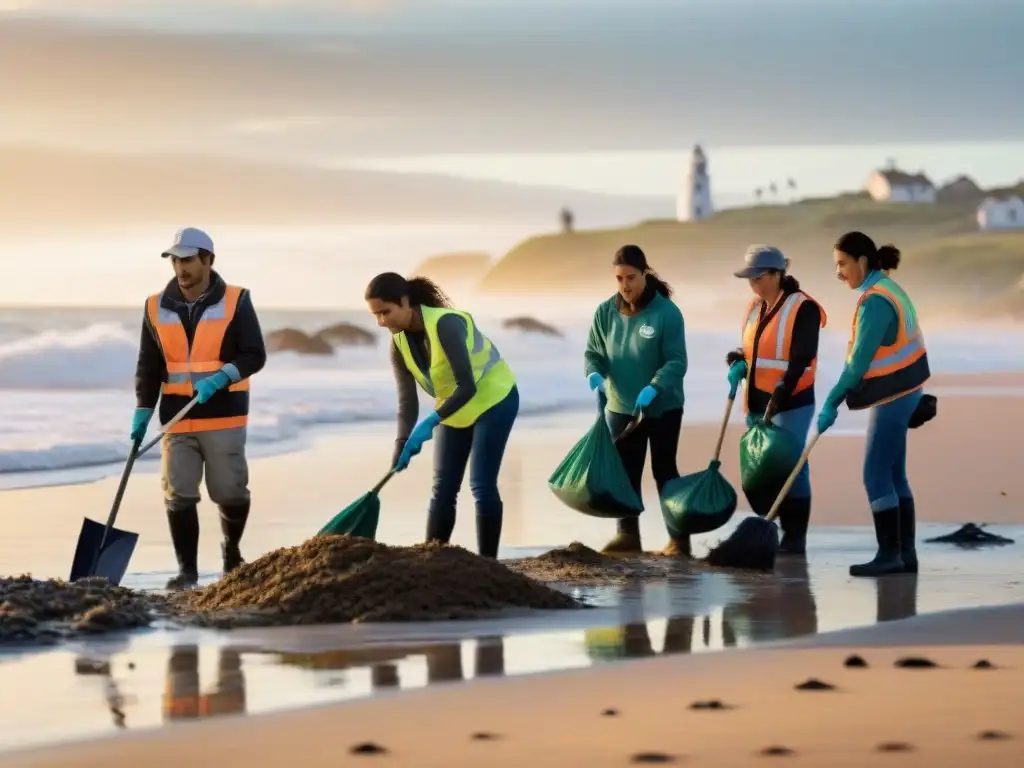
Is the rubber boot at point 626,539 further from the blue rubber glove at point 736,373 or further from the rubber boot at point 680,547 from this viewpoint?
the blue rubber glove at point 736,373

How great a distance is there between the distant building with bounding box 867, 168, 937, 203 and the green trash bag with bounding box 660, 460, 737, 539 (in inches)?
4757

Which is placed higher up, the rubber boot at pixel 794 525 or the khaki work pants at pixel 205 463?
the khaki work pants at pixel 205 463

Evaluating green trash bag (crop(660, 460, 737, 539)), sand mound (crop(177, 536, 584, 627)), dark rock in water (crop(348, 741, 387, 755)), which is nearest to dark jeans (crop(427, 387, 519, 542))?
sand mound (crop(177, 536, 584, 627))

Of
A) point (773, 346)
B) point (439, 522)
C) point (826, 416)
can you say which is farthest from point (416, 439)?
point (773, 346)

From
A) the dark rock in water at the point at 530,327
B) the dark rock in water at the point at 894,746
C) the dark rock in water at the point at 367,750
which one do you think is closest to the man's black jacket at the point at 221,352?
the dark rock in water at the point at 367,750

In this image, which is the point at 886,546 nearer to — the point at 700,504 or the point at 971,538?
the point at 700,504

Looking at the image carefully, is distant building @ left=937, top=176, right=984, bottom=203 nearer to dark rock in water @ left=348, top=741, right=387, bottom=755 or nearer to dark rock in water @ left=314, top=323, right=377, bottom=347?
dark rock in water @ left=314, top=323, right=377, bottom=347

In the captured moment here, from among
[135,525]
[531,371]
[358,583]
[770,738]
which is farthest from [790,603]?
[531,371]

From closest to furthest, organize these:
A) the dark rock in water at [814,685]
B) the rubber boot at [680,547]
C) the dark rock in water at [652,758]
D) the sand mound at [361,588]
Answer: the dark rock in water at [652,758]
the dark rock in water at [814,685]
the sand mound at [361,588]
the rubber boot at [680,547]

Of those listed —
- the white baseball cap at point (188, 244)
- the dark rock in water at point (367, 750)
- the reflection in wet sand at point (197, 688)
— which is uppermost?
the white baseball cap at point (188, 244)

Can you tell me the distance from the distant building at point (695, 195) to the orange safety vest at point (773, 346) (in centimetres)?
12394

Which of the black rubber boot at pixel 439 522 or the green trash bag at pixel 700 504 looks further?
the green trash bag at pixel 700 504

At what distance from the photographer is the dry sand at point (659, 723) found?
5.24 m

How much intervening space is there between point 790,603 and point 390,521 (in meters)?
3.78
